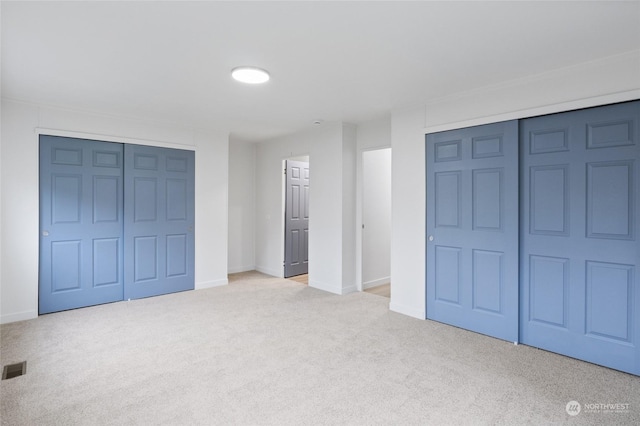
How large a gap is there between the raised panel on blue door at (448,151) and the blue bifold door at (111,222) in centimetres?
345

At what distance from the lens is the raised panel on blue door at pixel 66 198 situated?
13.3ft

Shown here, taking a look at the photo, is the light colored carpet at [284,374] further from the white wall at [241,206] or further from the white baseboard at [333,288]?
the white wall at [241,206]

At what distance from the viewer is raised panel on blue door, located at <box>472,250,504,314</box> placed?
334 centimetres

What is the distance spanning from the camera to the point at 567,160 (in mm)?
2938

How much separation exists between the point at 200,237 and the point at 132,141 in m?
1.62

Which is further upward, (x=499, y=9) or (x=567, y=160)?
(x=499, y=9)

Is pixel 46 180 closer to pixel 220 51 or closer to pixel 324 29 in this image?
pixel 220 51

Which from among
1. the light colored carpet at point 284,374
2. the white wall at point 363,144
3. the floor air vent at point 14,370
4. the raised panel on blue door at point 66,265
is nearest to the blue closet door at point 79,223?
the raised panel on blue door at point 66,265

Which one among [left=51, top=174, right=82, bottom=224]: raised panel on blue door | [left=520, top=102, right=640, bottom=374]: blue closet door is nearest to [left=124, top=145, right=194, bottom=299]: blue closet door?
[left=51, top=174, right=82, bottom=224]: raised panel on blue door

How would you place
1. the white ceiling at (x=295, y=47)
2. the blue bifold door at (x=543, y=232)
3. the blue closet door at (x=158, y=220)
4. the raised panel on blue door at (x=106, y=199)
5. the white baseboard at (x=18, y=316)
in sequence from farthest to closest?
1. the blue closet door at (x=158, y=220)
2. the raised panel on blue door at (x=106, y=199)
3. the white baseboard at (x=18, y=316)
4. the blue bifold door at (x=543, y=232)
5. the white ceiling at (x=295, y=47)

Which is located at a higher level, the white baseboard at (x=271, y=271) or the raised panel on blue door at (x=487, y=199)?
the raised panel on blue door at (x=487, y=199)

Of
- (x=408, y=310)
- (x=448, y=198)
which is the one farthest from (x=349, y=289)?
(x=448, y=198)

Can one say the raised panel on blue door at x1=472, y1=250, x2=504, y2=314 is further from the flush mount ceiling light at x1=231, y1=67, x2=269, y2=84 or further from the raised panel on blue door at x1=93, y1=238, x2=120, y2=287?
the raised panel on blue door at x1=93, y1=238, x2=120, y2=287

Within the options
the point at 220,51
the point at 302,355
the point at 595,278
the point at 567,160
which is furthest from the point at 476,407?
the point at 220,51
